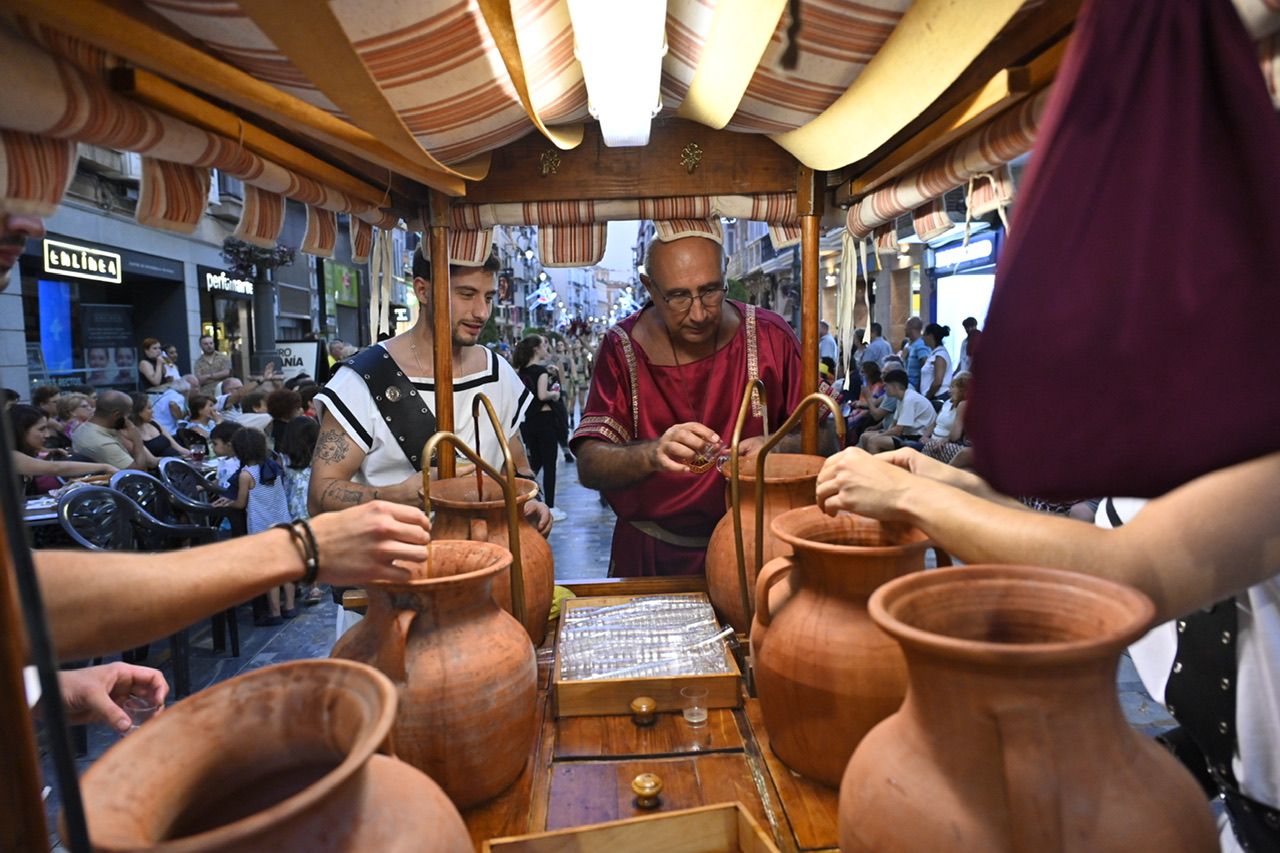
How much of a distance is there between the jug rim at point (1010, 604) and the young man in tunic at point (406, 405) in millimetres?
1603

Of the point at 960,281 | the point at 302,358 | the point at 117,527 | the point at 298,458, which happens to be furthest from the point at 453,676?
the point at 960,281

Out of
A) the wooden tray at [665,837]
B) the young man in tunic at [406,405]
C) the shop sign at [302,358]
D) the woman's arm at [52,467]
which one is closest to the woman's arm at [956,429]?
the young man in tunic at [406,405]

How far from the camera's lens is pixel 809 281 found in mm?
3205

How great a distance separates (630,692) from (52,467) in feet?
17.7

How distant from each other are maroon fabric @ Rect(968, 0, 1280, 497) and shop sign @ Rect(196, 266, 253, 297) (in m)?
18.7

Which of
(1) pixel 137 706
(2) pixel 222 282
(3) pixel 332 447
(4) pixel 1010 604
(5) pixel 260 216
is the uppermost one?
(2) pixel 222 282

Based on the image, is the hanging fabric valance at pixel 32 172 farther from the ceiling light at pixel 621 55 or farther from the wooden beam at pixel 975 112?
the wooden beam at pixel 975 112

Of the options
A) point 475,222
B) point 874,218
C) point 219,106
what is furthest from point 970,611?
point 475,222

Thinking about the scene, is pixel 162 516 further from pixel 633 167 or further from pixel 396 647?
pixel 396 647

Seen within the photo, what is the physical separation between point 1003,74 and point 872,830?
57.8 inches

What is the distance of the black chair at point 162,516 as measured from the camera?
513 cm

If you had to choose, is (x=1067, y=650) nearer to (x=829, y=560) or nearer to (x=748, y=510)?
(x=829, y=560)

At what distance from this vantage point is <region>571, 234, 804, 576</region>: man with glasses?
320cm

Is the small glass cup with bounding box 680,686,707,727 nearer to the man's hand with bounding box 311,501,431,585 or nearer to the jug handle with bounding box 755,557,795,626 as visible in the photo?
the jug handle with bounding box 755,557,795,626
